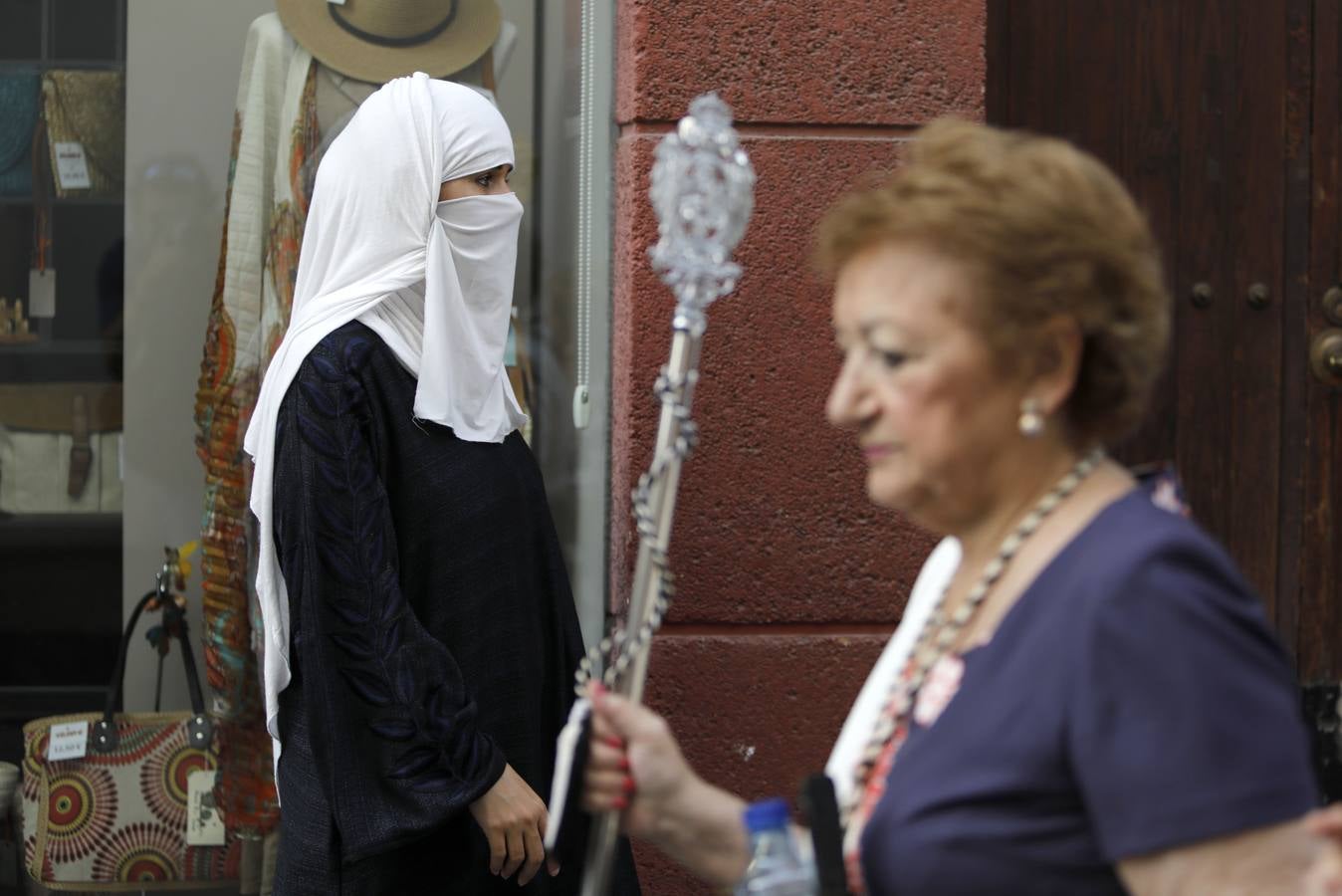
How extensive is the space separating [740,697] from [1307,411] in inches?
54.2

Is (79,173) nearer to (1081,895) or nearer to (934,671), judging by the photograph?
(934,671)

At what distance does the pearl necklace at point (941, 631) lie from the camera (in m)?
1.52

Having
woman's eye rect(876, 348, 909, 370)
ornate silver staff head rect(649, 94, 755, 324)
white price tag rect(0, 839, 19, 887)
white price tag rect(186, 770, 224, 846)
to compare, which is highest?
ornate silver staff head rect(649, 94, 755, 324)

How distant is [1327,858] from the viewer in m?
1.27

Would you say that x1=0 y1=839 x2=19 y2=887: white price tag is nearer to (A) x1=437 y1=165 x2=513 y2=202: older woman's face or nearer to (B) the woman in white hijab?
(B) the woman in white hijab

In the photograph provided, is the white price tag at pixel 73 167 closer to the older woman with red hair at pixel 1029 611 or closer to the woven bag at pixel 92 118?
the woven bag at pixel 92 118

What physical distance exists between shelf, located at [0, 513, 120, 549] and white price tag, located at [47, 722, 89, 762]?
370mm

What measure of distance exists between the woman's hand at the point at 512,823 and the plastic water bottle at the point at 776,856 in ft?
3.61

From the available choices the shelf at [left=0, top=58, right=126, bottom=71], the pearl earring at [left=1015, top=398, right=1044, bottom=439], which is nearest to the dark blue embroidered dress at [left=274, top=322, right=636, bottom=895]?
the shelf at [left=0, top=58, right=126, bottom=71]

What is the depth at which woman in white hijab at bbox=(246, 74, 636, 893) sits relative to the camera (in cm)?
254

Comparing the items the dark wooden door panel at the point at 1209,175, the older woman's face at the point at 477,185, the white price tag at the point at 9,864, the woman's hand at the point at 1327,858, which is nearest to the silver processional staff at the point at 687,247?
the woman's hand at the point at 1327,858

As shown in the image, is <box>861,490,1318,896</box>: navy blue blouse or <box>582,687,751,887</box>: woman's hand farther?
<box>582,687,751,887</box>: woman's hand

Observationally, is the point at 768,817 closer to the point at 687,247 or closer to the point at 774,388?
the point at 687,247

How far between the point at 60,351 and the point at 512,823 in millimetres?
1530
